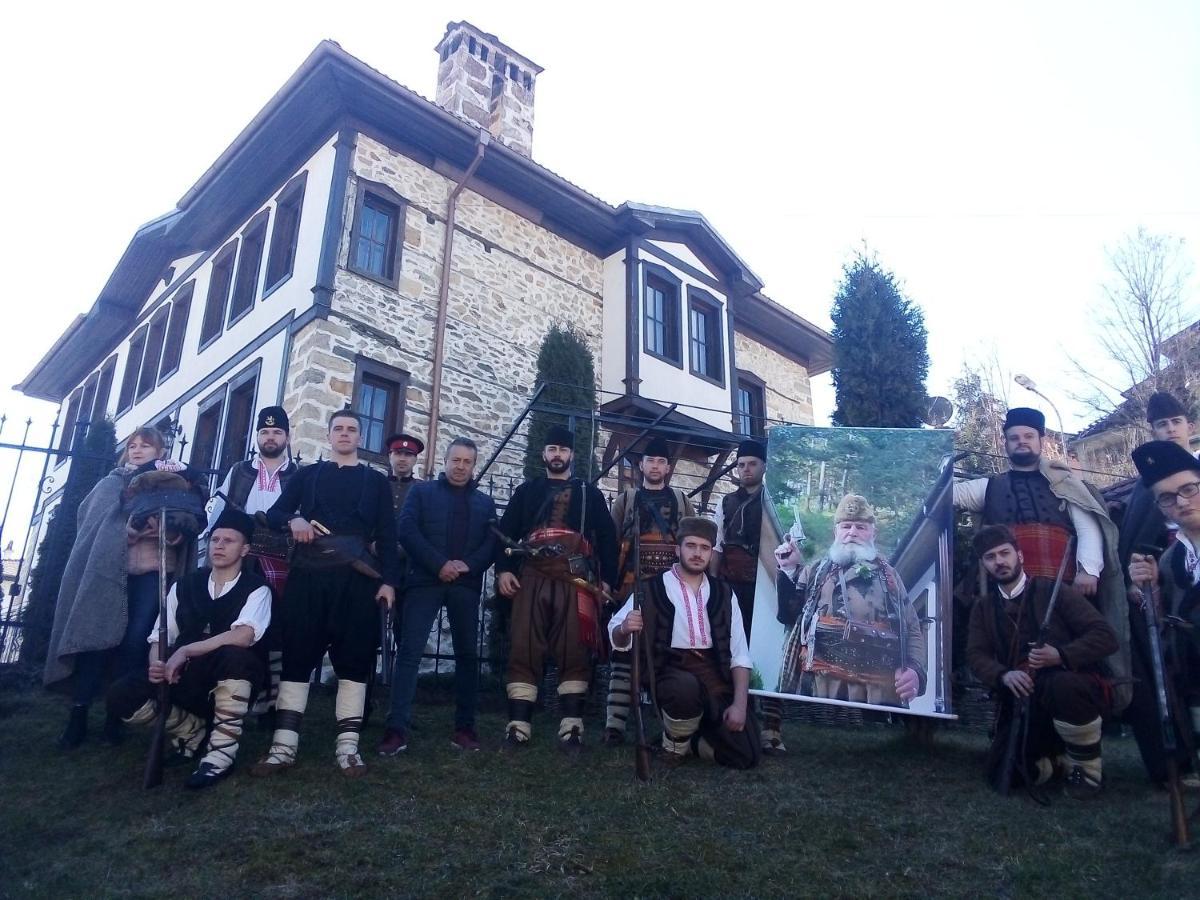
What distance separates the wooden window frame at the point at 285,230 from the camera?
494 inches

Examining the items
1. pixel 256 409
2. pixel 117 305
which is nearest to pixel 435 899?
pixel 256 409

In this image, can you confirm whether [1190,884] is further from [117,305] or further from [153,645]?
[117,305]

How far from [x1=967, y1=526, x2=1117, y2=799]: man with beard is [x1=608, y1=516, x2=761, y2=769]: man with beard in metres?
1.29

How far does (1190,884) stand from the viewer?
3.51m

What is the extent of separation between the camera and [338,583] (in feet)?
16.7

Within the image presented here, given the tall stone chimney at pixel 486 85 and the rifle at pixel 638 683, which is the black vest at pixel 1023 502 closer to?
the rifle at pixel 638 683

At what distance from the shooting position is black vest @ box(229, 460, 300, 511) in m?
6.21

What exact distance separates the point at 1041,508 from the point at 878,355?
3876 mm

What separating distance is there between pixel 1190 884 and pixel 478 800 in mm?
2907

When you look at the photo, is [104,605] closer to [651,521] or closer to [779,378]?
→ [651,521]

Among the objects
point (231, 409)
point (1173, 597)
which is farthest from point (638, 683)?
point (231, 409)

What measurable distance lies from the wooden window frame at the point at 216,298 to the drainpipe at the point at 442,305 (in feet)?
12.0

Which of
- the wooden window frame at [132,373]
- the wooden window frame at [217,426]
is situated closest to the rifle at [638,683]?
the wooden window frame at [217,426]

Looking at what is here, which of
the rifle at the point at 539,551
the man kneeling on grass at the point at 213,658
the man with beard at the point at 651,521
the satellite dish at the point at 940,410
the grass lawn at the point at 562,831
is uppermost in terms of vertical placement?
the satellite dish at the point at 940,410
